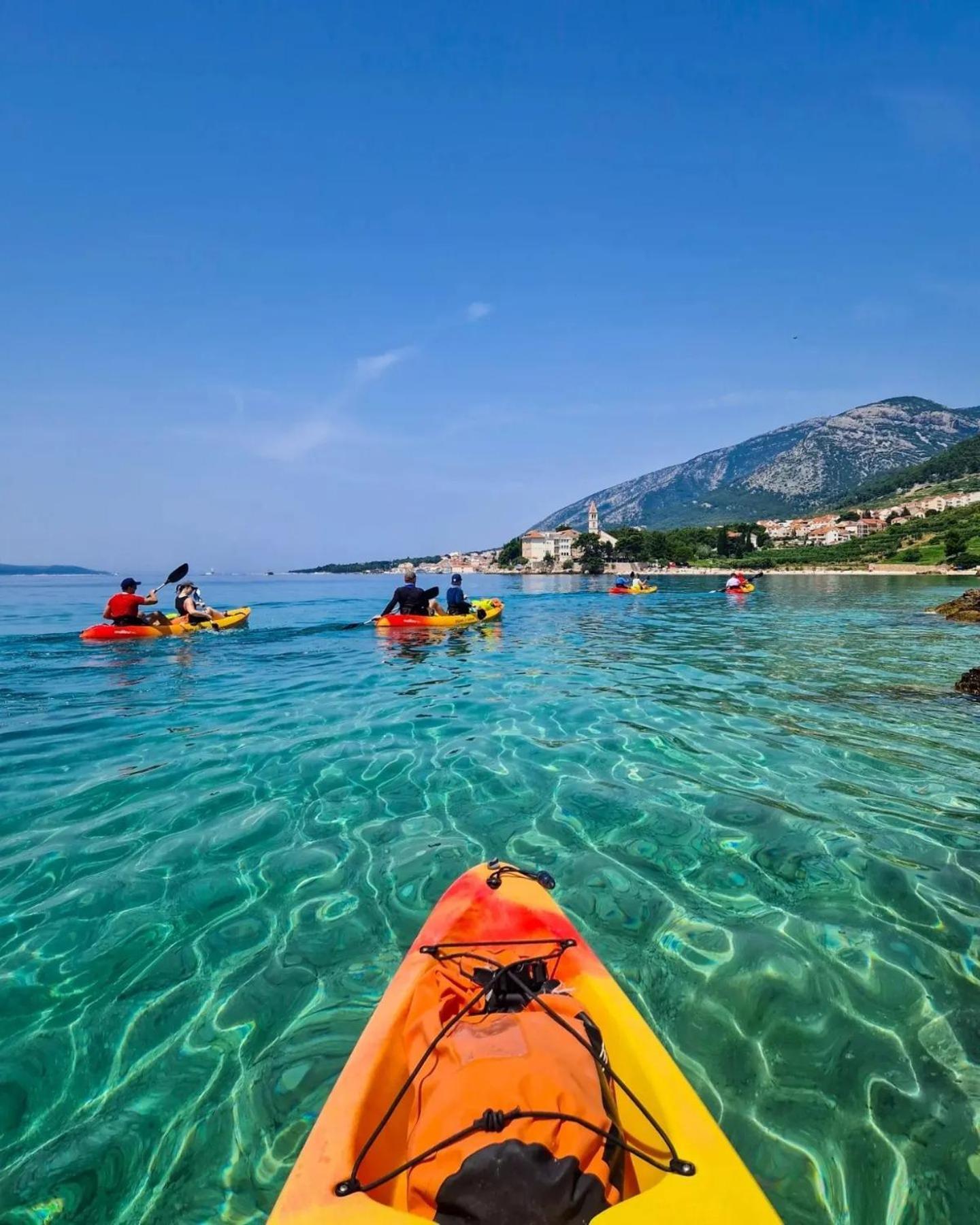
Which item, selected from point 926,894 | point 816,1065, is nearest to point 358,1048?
point 816,1065

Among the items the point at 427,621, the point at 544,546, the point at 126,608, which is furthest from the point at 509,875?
the point at 544,546

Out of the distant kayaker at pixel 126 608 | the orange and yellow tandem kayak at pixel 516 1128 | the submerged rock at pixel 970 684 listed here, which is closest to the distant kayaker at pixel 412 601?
the distant kayaker at pixel 126 608

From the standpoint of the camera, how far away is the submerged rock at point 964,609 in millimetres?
24953

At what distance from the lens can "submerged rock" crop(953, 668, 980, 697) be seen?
11477mm

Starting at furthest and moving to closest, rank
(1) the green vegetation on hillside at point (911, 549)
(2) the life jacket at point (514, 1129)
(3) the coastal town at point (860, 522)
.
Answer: (3) the coastal town at point (860, 522) < (1) the green vegetation on hillside at point (911, 549) < (2) the life jacket at point (514, 1129)

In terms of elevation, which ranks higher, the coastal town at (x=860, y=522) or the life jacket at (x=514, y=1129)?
the coastal town at (x=860, y=522)

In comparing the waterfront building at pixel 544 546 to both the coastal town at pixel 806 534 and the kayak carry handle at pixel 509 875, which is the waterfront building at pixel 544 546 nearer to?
the coastal town at pixel 806 534

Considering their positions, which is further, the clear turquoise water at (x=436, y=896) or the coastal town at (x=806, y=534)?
the coastal town at (x=806, y=534)

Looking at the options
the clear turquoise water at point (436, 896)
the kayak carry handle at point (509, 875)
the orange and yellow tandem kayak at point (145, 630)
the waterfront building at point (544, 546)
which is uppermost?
the waterfront building at point (544, 546)

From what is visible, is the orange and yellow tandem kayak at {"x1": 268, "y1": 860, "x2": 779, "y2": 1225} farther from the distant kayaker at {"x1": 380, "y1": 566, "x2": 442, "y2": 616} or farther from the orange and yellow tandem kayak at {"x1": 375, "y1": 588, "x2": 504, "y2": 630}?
the distant kayaker at {"x1": 380, "y1": 566, "x2": 442, "y2": 616}

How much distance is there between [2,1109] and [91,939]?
1464 mm

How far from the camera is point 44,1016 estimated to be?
3822mm

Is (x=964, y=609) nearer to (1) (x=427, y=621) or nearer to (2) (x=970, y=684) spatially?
(2) (x=970, y=684)

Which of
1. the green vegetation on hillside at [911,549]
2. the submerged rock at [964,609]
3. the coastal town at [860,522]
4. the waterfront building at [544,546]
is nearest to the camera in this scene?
the submerged rock at [964,609]
